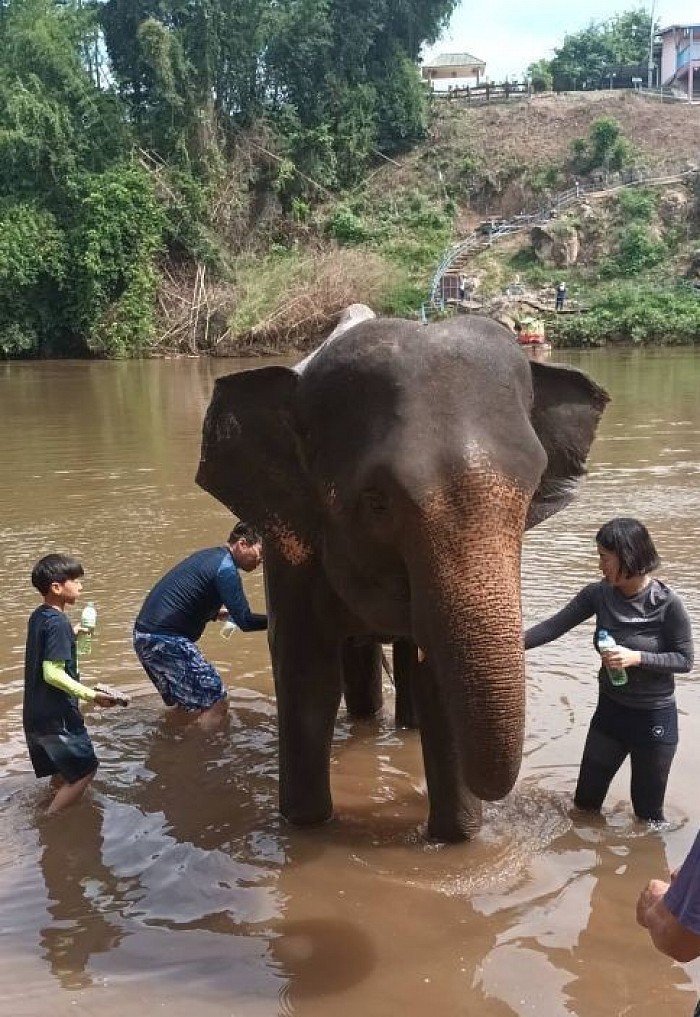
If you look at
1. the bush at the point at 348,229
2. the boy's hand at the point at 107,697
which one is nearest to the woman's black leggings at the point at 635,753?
the boy's hand at the point at 107,697

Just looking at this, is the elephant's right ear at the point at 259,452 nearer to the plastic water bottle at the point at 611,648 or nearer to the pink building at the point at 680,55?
the plastic water bottle at the point at 611,648

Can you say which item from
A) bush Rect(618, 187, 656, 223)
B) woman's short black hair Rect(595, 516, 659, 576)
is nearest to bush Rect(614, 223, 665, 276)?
bush Rect(618, 187, 656, 223)

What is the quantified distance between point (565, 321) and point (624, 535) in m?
29.1

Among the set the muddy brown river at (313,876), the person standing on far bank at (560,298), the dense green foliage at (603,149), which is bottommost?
the muddy brown river at (313,876)

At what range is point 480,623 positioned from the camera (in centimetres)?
262

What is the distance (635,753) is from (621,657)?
0.53m

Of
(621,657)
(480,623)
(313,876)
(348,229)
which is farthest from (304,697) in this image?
(348,229)

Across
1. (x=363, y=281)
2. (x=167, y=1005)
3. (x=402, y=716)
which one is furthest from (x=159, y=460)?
(x=363, y=281)

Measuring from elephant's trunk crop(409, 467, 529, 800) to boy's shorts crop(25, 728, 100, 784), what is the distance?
1.94 meters

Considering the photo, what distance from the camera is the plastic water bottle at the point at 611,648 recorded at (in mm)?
3406

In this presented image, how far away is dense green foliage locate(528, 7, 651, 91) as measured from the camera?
197 ft

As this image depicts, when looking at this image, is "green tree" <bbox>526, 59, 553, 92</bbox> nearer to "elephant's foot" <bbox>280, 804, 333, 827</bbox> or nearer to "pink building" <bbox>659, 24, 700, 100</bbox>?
"pink building" <bbox>659, 24, 700, 100</bbox>

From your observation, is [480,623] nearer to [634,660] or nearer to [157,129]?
[634,660]

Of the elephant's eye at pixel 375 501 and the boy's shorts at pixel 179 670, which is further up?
the elephant's eye at pixel 375 501
